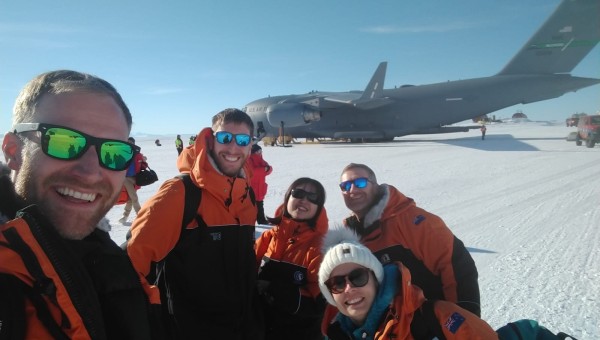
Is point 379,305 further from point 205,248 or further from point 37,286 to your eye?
point 37,286

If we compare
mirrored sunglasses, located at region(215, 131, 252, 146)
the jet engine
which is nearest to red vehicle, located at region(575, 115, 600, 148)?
the jet engine

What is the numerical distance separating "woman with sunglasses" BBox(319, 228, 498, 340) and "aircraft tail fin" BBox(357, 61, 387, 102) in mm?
20870

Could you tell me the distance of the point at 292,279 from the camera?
7.56ft

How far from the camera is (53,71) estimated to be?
112 cm

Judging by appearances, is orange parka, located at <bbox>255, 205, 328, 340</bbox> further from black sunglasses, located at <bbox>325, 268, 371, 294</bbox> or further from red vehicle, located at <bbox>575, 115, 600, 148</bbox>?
red vehicle, located at <bbox>575, 115, 600, 148</bbox>

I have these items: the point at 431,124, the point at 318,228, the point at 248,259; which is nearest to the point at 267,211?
the point at 318,228

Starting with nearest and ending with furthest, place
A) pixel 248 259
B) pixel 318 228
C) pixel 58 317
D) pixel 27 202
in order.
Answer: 1. pixel 58 317
2. pixel 27 202
3. pixel 248 259
4. pixel 318 228

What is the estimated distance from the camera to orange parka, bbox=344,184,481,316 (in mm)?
2215

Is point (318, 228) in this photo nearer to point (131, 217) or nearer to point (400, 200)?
point (400, 200)

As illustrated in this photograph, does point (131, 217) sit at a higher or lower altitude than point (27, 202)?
lower

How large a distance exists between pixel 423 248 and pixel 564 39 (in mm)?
26190

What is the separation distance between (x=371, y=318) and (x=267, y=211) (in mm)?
4766

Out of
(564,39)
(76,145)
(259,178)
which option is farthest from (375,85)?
(76,145)

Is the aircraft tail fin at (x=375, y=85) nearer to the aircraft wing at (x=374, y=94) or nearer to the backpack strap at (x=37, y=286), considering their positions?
the aircraft wing at (x=374, y=94)
